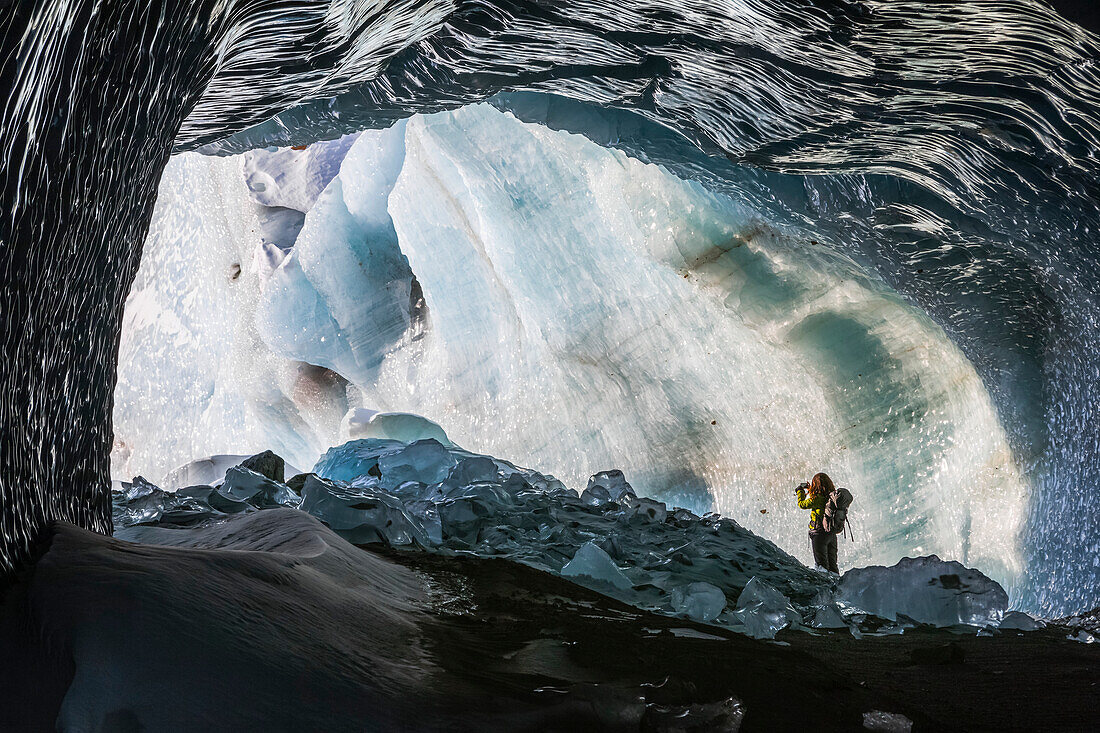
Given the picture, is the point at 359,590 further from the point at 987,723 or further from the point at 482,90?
the point at 482,90

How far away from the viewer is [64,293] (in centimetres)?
143

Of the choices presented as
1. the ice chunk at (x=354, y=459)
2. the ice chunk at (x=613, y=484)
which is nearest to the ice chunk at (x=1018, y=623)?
the ice chunk at (x=613, y=484)

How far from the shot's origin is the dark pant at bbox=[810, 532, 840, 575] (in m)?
4.77

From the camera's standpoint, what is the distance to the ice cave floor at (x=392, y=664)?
3.19ft

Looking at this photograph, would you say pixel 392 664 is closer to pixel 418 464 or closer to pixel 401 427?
pixel 418 464

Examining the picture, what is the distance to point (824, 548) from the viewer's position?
480cm

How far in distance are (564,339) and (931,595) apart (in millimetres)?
4225

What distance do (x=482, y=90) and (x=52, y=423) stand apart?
2.68 m

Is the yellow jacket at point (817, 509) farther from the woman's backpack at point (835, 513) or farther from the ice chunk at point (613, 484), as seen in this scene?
the ice chunk at point (613, 484)

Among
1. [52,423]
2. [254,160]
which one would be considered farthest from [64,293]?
[254,160]

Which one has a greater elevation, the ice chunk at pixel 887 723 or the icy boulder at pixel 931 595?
the ice chunk at pixel 887 723

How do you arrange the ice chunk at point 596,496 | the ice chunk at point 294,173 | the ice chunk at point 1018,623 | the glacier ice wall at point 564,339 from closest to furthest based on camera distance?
the ice chunk at point 1018,623 < the ice chunk at point 596,496 < the glacier ice wall at point 564,339 < the ice chunk at point 294,173

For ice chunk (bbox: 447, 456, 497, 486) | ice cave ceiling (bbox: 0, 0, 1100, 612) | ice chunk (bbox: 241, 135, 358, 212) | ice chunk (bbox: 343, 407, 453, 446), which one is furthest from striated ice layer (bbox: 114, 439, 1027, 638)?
ice chunk (bbox: 241, 135, 358, 212)

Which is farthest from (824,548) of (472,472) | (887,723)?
(887,723)
